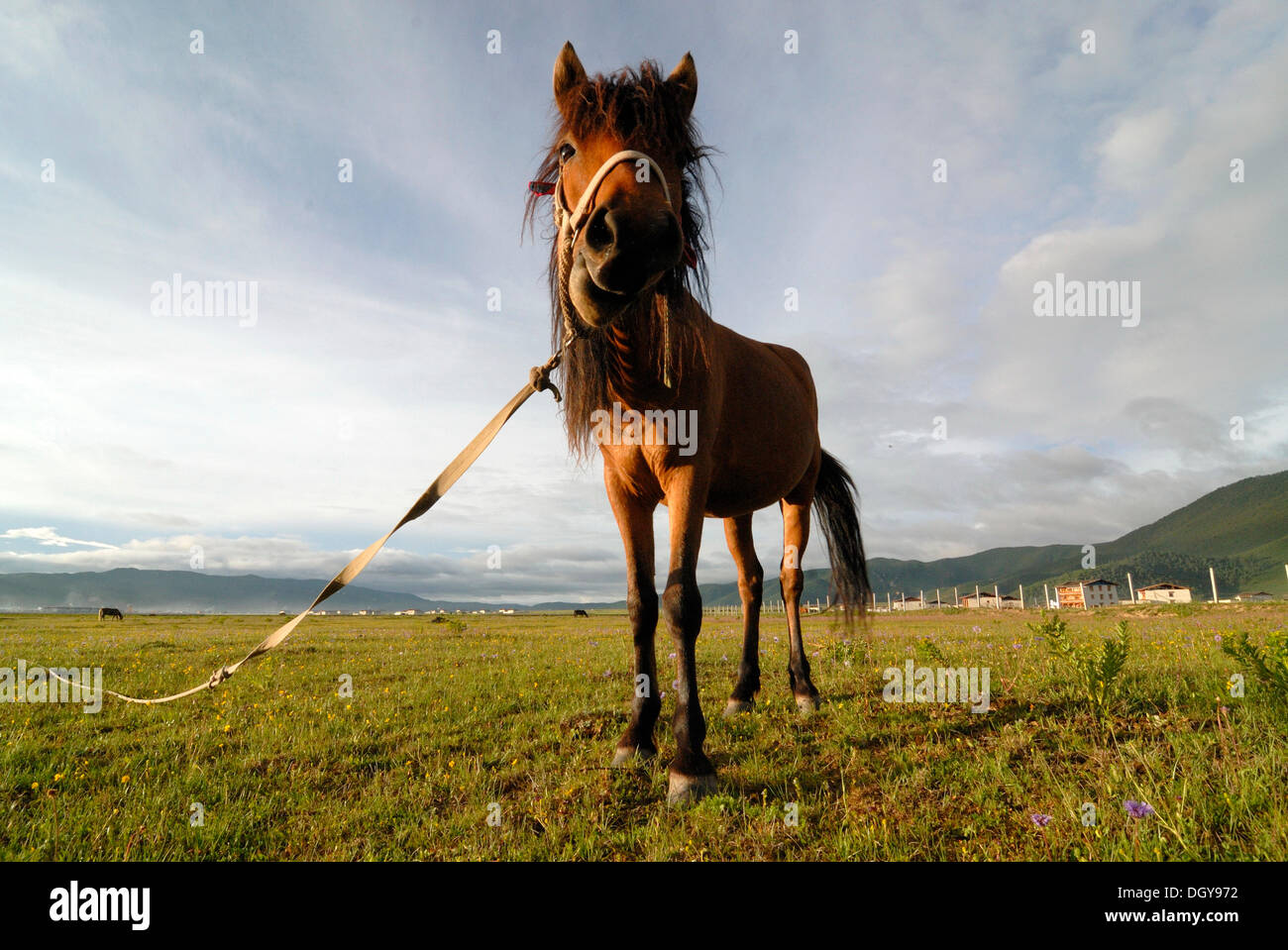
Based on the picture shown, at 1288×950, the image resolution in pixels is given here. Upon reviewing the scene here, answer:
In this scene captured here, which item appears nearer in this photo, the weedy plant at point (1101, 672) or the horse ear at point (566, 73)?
the horse ear at point (566, 73)

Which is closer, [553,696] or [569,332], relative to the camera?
[569,332]

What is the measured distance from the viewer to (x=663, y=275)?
3.44 m

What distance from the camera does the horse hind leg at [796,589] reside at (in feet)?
18.4

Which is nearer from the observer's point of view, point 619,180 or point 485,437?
point 619,180

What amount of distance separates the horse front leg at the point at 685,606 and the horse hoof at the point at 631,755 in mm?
344

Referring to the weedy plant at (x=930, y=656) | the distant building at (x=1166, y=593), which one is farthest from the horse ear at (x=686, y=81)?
the distant building at (x=1166, y=593)

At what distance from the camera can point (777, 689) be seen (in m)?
6.11

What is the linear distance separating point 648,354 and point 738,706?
3517mm

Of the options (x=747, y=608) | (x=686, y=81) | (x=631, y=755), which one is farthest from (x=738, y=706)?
(x=686, y=81)

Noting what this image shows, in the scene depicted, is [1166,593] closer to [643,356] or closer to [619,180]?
[643,356]

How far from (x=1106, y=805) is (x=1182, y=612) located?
30293 mm

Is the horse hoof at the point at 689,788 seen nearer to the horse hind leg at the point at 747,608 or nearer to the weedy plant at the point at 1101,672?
the horse hind leg at the point at 747,608
